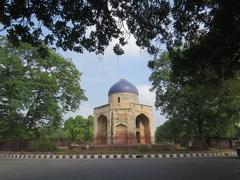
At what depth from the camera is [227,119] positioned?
2839cm

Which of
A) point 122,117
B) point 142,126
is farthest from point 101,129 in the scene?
point 142,126

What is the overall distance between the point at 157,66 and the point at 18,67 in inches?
503

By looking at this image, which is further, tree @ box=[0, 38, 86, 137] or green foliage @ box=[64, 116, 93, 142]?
green foliage @ box=[64, 116, 93, 142]

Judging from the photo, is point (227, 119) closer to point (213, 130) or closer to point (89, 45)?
point (213, 130)

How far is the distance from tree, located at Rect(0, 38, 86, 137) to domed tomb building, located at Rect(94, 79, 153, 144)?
13800 mm

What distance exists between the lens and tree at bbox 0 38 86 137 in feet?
95.6

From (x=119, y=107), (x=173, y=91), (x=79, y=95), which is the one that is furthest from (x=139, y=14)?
(x=119, y=107)

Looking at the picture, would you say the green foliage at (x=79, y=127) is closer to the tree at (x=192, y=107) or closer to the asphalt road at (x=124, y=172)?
the tree at (x=192, y=107)

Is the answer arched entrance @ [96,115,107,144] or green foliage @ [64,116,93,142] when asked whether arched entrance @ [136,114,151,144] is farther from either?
green foliage @ [64,116,93,142]

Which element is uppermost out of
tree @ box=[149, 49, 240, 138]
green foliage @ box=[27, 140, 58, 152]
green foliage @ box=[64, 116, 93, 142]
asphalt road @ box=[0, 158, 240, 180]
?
green foliage @ box=[64, 116, 93, 142]

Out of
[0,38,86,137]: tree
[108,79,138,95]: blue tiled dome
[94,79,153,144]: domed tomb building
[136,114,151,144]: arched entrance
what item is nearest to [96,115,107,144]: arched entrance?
[94,79,153,144]: domed tomb building

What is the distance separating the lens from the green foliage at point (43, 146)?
26.8 metres

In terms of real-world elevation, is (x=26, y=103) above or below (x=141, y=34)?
above

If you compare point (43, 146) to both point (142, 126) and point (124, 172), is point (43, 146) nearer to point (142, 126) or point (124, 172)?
point (124, 172)
